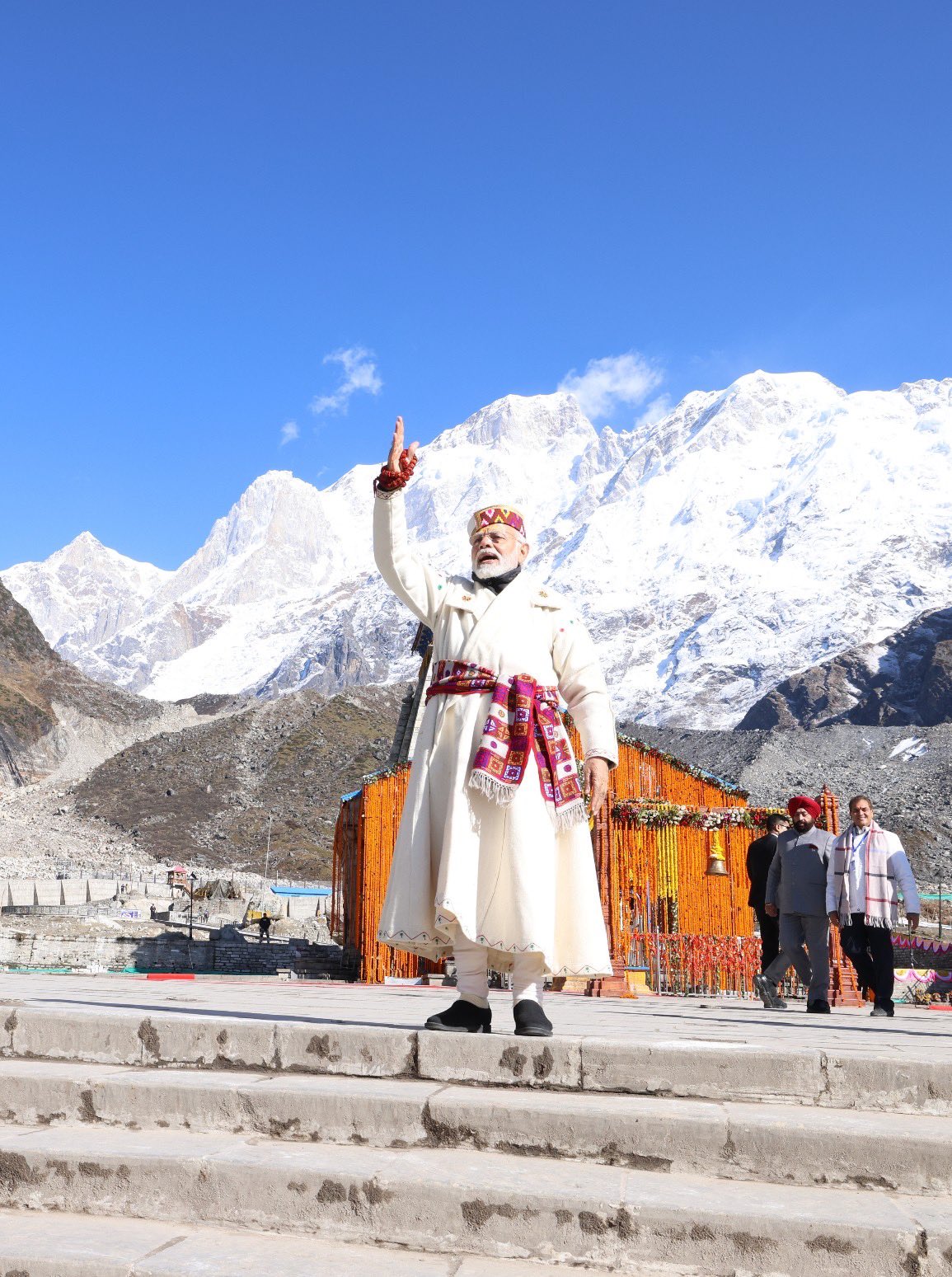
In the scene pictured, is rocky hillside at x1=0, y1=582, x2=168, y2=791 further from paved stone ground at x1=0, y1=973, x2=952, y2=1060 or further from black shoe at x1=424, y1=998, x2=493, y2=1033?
black shoe at x1=424, y1=998, x2=493, y2=1033

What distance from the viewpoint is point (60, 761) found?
309 feet

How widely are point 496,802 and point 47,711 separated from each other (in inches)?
3954

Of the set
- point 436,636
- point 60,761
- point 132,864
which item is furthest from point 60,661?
point 436,636

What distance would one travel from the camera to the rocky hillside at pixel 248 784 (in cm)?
6919

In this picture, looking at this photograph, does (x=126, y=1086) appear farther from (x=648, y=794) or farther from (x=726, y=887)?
(x=648, y=794)

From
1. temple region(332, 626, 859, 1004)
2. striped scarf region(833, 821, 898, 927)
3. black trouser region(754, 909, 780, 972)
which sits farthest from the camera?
temple region(332, 626, 859, 1004)

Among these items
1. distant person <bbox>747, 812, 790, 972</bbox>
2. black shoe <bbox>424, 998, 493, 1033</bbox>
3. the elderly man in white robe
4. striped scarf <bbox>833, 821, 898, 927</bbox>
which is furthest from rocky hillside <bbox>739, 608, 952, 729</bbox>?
black shoe <bbox>424, 998, 493, 1033</bbox>

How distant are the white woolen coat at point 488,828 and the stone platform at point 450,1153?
18.4 inches

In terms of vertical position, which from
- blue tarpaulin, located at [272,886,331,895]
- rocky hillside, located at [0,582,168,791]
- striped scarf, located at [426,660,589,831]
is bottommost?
blue tarpaulin, located at [272,886,331,895]

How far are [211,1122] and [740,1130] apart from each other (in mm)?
1350

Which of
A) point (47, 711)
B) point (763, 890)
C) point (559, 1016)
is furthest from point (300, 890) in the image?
point (47, 711)

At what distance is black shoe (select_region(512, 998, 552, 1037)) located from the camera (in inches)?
141

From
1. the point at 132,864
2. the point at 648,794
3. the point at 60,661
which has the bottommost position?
the point at 132,864

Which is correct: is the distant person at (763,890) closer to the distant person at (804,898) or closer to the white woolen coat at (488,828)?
the distant person at (804,898)
